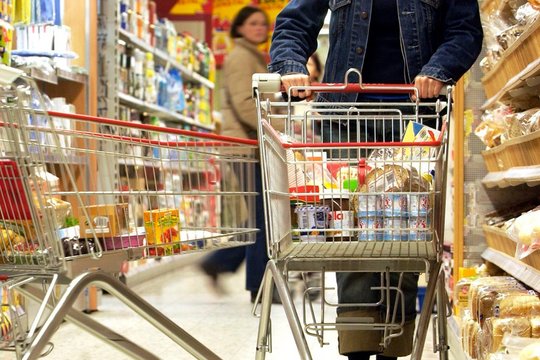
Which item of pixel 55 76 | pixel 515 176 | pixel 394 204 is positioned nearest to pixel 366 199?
pixel 394 204

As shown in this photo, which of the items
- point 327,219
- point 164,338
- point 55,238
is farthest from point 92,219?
point 164,338

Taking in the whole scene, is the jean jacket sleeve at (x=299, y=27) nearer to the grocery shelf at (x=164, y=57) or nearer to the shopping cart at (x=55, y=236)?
the shopping cart at (x=55, y=236)

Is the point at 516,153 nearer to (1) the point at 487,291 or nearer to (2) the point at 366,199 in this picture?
(1) the point at 487,291

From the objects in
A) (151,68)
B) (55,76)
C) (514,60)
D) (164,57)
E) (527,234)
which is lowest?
(527,234)

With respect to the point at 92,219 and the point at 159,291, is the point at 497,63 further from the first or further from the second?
the point at 159,291

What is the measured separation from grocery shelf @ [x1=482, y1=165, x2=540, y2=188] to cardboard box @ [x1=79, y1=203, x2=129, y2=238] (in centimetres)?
130

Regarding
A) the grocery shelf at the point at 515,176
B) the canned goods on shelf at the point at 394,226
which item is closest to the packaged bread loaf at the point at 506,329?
the grocery shelf at the point at 515,176

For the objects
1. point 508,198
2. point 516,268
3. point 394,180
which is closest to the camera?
point 394,180

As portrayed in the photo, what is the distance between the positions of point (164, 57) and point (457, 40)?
18.1 ft

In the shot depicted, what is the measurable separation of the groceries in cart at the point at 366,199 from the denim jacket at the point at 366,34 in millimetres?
527

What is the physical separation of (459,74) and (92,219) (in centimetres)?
113

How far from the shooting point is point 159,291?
691 cm

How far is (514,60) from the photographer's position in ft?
11.5

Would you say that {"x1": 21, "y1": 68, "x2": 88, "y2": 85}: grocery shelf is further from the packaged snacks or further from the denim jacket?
the packaged snacks
